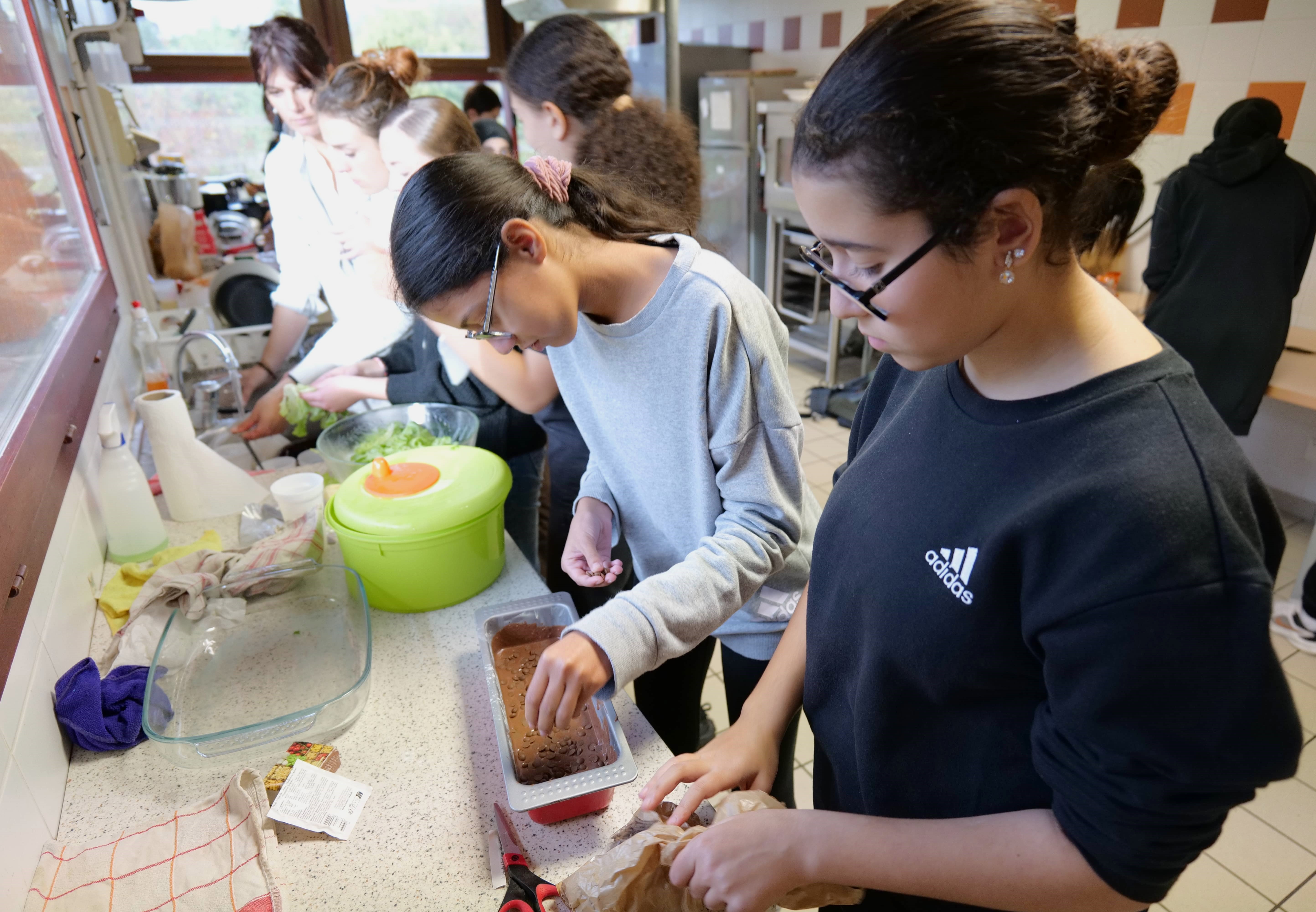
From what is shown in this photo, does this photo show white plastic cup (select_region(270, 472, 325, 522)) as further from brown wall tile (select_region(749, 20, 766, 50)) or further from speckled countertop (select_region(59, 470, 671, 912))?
brown wall tile (select_region(749, 20, 766, 50))

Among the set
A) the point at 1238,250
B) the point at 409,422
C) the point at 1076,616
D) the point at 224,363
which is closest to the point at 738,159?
the point at 1238,250

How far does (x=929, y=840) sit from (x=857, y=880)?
8 cm

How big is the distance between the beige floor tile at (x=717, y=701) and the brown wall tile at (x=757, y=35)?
15.3 feet

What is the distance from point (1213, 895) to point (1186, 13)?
3275 mm

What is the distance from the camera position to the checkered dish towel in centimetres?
81

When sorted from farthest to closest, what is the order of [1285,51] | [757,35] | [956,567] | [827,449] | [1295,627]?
1. [757,35]
2. [827,449]
3. [1285,51]
4. [1295,627]
5. [956,567]

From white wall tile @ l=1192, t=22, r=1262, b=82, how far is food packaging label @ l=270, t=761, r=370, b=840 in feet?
12.8

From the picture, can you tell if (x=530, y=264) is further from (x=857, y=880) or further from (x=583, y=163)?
(x=857, y=880)

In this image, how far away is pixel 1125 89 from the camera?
0.56m

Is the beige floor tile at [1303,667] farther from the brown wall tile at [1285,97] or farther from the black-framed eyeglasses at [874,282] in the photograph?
the black-framed eyeglasses at [874,282]

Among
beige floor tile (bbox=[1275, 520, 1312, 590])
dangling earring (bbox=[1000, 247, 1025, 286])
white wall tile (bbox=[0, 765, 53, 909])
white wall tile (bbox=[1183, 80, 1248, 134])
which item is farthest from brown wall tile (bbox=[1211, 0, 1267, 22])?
white wall tile (bbox=[0, 765, 53, 909])

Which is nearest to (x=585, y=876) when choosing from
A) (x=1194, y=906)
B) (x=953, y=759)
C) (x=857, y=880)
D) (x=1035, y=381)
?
(x=857, y=880)

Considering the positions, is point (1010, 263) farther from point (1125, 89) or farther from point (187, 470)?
point (187, 470)

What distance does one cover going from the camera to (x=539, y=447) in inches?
73.8
